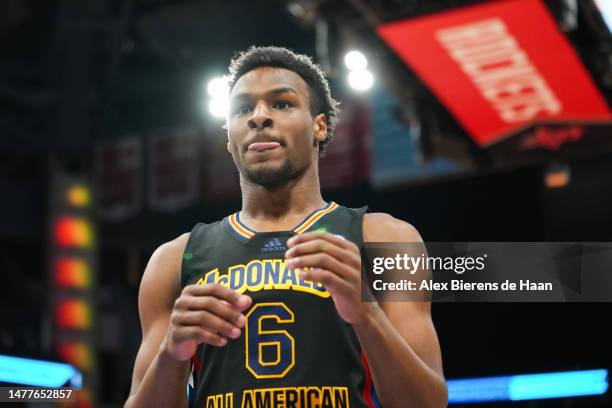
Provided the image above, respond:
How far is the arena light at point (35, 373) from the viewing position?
3.26 m

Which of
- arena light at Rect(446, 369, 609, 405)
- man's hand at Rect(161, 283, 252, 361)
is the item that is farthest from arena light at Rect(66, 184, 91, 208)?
man's hand at Rect(161, 283, 252, 361)

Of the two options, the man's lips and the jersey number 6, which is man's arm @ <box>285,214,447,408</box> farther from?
the man's lips

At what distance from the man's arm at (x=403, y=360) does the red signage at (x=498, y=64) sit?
4.56m

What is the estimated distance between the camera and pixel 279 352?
242 centimetres

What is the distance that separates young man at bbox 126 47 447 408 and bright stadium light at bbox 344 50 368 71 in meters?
5.00

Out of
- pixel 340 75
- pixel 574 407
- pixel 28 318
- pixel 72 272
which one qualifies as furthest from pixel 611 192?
pixel 28 318

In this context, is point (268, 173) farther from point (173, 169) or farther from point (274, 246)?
point (173, 169)

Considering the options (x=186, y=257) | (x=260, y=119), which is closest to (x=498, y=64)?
(x=260, y=119)

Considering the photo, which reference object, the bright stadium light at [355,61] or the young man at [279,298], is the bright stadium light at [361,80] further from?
the young man at [279,298]

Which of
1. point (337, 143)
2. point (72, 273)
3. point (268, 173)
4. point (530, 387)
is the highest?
point (337, 143)

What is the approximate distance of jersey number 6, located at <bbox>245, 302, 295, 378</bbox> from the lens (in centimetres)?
241

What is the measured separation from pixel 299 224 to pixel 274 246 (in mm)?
132

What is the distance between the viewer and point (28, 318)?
1384cm

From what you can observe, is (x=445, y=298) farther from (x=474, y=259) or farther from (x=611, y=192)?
(x=611, y=192)
